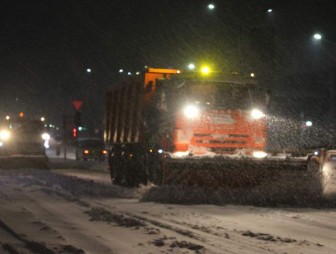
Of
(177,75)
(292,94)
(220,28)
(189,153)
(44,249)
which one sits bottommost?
(44,249)

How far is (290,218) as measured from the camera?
36.0ft

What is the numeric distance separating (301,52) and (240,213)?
125 ft

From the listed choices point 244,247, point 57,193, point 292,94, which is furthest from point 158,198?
point 292,94

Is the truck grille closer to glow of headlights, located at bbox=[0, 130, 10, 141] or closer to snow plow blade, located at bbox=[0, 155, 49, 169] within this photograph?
snow plow blade, located at bbox=[0, 155, 49, 169]

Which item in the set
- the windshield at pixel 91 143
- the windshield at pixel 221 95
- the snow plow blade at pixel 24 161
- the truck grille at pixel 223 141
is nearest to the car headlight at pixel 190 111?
the windshield at pixel 221 95

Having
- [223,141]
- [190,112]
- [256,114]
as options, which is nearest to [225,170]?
Answer: [223,141]

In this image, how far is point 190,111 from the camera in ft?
49.1

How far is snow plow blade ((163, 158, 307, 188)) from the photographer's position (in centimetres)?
1370

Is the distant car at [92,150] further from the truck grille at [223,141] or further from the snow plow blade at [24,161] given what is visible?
the truck grille at [223,141]

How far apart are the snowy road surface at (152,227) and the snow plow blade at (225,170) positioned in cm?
108

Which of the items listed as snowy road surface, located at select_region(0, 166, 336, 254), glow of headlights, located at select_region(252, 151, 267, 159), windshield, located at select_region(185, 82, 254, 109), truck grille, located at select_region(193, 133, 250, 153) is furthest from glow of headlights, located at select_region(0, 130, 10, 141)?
glow of headlights, located at select_region(252, 151, 267, 159)

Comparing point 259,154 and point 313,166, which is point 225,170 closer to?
point 259,154

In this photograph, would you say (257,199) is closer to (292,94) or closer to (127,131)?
(127,131)

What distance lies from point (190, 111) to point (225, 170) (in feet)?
6.34
